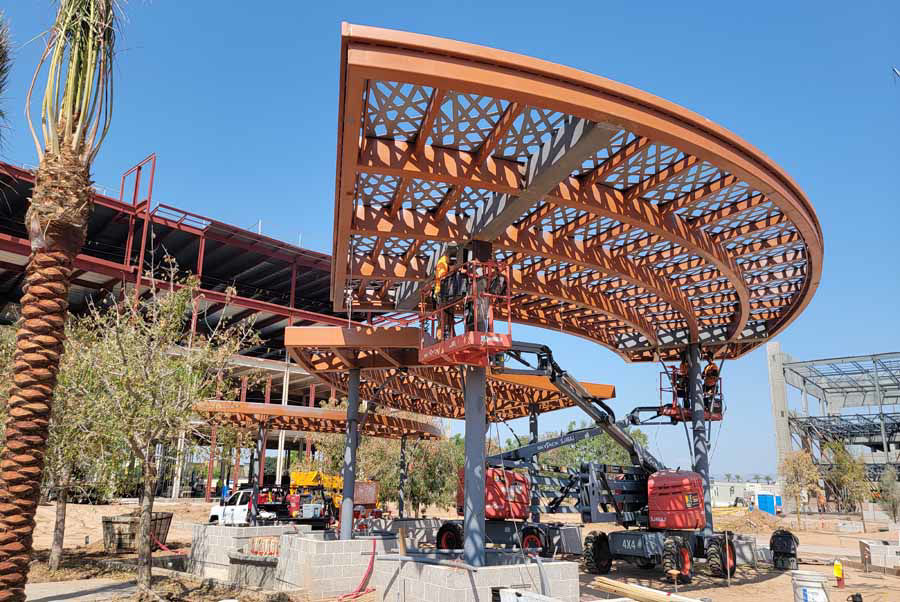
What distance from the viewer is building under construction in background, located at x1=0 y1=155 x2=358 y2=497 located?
40.2 m

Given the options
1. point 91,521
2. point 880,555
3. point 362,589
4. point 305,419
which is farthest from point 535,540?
point 91,521

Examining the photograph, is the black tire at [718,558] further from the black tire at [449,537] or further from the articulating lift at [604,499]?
the black tire at [449,537]

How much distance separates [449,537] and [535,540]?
2867 millimetres

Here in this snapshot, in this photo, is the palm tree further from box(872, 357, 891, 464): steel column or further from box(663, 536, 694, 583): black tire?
box(872, 357, 891, 464): steel column

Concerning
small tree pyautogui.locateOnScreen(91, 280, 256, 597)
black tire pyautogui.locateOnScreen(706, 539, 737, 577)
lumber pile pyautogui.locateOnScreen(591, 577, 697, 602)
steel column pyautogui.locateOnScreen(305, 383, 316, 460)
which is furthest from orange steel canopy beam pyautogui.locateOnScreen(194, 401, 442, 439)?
steel column pyautogui.locateOnScreen(305, 383, 316, 460)

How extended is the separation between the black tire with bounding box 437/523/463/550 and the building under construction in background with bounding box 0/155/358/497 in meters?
17.3

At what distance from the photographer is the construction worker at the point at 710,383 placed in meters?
23.0

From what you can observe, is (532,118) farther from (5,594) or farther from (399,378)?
(399,378)

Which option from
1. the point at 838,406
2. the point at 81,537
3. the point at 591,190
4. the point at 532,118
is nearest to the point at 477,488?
the point at 591,190

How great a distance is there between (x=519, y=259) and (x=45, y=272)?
423 inches

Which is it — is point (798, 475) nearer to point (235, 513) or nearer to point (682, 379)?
point (682, 379)

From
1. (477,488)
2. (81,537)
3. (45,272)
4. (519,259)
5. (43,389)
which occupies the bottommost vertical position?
(81,537)

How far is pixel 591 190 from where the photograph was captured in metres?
12.5

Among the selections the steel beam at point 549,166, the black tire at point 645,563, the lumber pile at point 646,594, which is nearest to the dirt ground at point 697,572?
the black tire at point 645,563
